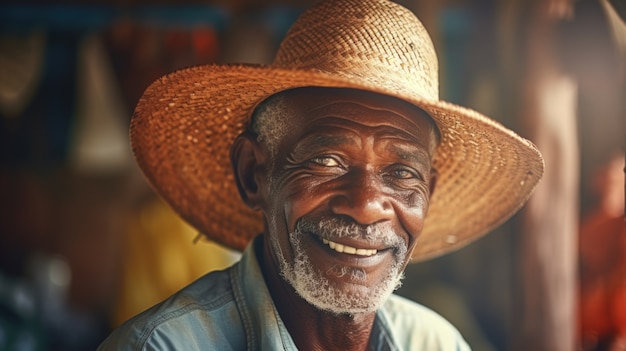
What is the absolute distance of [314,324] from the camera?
238 centimetres

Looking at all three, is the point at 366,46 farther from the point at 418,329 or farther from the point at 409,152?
the point at 418,329

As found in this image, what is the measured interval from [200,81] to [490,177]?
1014 millimetres

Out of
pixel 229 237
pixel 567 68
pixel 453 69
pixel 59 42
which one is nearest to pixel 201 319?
pixel 229 237

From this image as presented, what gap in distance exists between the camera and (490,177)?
8.92 ft

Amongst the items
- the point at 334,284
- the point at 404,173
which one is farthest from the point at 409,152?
the point at 334,284

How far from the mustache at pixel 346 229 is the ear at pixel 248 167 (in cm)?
27

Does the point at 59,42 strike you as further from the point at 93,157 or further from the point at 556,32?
the point at 556,32

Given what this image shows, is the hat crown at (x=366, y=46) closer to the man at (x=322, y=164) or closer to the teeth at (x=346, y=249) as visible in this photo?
the man at (x=322, y=164)

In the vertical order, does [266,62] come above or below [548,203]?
above

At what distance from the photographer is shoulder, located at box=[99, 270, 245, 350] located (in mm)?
2189

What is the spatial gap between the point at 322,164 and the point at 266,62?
277cm

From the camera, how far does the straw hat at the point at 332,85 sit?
7.36ft

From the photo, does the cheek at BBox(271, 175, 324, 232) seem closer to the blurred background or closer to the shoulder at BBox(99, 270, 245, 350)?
the shoulder at BBox(99, 270, 245, 350)

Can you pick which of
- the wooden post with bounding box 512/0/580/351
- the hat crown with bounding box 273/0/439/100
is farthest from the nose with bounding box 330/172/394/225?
the wooden post with bounding box 512/0/580/351
